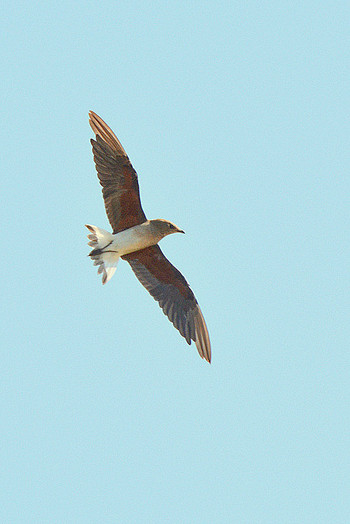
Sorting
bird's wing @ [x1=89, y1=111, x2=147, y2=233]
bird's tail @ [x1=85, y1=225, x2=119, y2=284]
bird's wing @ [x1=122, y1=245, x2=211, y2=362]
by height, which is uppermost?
bird's wing @ [x1=89, y1=111, x2=147, y2=233]

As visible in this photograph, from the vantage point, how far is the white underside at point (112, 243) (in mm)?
16219

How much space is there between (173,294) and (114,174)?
2.92 metres

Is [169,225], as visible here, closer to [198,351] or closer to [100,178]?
[100,178]

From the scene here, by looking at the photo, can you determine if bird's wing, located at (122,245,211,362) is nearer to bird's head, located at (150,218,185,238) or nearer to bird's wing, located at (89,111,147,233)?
bird's head, located at (150,218,185,238)

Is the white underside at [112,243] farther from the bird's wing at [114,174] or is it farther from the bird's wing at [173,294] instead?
the bird's wing at [173,294]

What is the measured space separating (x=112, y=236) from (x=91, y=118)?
2301 mm

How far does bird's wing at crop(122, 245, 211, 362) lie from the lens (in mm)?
17156

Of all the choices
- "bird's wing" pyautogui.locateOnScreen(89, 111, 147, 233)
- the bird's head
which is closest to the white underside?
the bird's head

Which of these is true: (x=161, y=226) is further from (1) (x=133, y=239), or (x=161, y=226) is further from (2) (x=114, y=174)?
(2) (x=114, y=174)

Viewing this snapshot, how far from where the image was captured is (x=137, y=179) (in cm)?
1614

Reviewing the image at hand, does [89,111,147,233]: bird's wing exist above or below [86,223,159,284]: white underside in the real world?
above

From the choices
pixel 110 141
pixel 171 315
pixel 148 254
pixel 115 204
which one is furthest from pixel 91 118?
pixel 171 315

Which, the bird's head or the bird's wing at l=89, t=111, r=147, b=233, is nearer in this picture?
the bird's wing at l=89, t=111, r=147, b=233

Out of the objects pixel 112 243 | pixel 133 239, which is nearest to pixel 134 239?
pixel 133 239
